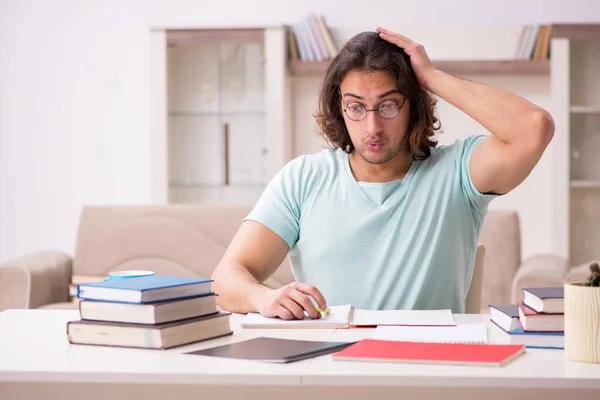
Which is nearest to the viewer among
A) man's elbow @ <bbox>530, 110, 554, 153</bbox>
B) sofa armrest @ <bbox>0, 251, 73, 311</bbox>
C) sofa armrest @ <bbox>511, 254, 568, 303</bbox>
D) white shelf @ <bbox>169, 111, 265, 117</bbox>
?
man's elbow @ <bbox>530, 110, 554, 153</bbox>

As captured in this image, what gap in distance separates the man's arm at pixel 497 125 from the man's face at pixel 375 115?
3.4 inches

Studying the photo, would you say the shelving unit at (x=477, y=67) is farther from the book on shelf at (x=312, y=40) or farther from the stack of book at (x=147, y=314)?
the stack of book at (x=147, y=314)

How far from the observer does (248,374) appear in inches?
43.6

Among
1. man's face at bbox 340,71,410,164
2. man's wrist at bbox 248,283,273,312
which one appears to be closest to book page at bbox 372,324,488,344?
man's wrist at bbox 248,283,273,312

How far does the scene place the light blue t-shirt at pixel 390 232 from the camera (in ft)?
6.36

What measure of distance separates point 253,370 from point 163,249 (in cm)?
236

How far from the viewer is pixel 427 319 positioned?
1523 millimetres

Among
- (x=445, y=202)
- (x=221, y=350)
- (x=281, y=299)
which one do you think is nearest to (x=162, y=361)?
(x=221, y=350)

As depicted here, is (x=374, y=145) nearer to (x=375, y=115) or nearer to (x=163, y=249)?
(x=375, y=115)

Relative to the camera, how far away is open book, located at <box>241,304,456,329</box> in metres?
1.47

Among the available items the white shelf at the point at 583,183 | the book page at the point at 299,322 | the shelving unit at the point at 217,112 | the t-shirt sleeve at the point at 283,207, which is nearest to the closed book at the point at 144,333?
the book page at the point at 299,322

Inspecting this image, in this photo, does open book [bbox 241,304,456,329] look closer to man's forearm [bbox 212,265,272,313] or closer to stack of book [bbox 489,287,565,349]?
man's forearm [bbox 212,265,272,313]

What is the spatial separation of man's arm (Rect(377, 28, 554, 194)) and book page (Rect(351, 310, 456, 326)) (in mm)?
426

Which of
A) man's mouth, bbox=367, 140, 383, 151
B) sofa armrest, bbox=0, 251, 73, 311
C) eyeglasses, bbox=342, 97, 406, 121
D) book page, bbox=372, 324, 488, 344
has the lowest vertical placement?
sofa armrest, bbox=0, 251, 73, 311
